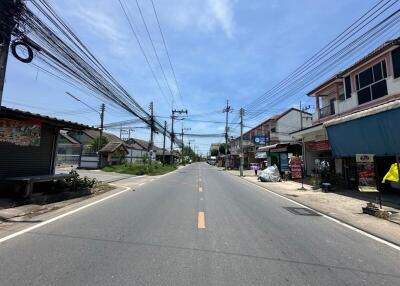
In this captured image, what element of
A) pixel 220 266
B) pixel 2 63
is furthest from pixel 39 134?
pixel 220 266

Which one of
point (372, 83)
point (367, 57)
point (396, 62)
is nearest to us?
point (396, 62)

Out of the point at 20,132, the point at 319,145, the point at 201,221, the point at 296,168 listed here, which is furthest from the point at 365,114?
the point at 20,132

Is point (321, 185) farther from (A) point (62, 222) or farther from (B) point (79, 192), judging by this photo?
(A) point (62, 222)

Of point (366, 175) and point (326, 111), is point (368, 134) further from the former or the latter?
point (326, 111)

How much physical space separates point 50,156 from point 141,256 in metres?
12.9

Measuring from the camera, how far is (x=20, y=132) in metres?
14.0

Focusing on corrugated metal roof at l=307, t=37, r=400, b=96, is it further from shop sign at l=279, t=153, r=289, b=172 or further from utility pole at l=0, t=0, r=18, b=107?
utility pole at l=0, t=0, r=18, b=107

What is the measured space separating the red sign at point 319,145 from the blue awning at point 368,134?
515cm

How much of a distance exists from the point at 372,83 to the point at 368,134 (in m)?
5.92

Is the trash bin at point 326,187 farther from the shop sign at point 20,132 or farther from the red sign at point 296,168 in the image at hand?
the shop sign at point 20,132

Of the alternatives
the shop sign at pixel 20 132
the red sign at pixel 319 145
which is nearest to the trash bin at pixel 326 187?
the red sign at pixel 319 145

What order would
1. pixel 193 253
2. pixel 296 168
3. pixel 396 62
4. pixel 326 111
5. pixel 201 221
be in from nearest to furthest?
pixel 193 253
pixel 201 221
pixel 396 62
pixel 326 111
pixel 296 168

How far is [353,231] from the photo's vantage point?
9281mm

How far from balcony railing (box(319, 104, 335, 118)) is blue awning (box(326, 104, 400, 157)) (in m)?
7.57
